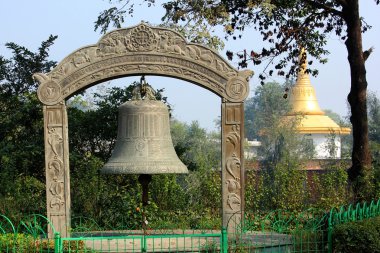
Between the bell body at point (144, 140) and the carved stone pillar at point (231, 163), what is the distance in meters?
0.76

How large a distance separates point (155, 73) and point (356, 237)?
3211 mm

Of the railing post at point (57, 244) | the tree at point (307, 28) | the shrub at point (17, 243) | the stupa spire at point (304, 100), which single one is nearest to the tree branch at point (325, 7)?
the tree at point (307, 28)

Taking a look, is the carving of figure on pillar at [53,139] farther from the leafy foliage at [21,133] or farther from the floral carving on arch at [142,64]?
the leafy foliage at [21,133]

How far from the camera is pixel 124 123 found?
931 cm

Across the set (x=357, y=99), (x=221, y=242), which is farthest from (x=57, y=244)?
(x=357, y=99)

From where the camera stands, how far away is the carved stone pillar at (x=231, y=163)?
9.66m

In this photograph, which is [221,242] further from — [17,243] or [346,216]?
[17,243]

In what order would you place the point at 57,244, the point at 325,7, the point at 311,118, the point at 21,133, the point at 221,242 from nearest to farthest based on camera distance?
the point at 57,244
the point at 221,242
the point at 325,7
the point at 21,133
the point at 311,118

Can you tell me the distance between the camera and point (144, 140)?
914 centimetres

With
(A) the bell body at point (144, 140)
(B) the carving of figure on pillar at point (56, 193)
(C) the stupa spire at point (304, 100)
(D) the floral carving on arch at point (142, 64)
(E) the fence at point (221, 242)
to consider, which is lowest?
(E) the fence at point (221, 242)

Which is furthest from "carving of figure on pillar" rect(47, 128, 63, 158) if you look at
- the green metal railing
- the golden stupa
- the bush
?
the golden stupa

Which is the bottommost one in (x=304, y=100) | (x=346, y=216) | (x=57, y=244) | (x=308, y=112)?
(x=57, y=244)

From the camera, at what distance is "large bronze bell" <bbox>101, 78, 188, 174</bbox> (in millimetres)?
8906

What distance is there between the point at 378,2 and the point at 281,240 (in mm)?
5780
